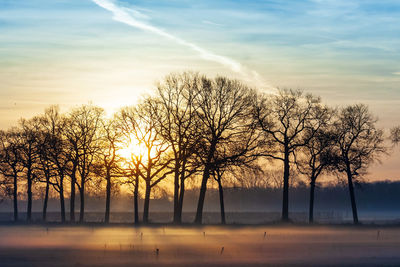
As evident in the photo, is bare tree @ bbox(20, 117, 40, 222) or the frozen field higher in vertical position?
bare tree @ bbox(20, 117, 40, 222)

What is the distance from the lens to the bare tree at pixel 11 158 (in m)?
80.0

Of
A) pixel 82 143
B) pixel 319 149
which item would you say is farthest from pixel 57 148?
pixel 319 149

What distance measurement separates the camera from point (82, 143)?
75625 millimetres

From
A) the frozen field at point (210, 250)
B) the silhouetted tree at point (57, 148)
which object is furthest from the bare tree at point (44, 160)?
the frozen field at point (210, 250)

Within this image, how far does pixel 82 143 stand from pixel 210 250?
40.1m

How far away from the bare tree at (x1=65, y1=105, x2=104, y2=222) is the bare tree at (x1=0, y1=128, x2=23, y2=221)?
842 centimetres

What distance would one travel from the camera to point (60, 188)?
7738 centimetres

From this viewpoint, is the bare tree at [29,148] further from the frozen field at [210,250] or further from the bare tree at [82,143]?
the frozen field at [210,250]

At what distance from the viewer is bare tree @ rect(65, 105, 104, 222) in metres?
74.1

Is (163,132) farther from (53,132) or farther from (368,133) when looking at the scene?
(368,133)

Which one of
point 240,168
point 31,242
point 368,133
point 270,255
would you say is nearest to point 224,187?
point 240,168

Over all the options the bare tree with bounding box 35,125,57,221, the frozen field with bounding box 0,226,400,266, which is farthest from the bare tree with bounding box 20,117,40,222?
the frozen field with bounding box 0,226,400,266

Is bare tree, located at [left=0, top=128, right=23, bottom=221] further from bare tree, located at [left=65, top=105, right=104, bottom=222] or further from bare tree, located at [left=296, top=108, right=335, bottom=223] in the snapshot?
bare tree, located at [left=296, top=108, right=335, bottom=223]

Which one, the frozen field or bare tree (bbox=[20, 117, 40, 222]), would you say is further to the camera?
bare tree (bbox=[20, 117, 40, 222])
